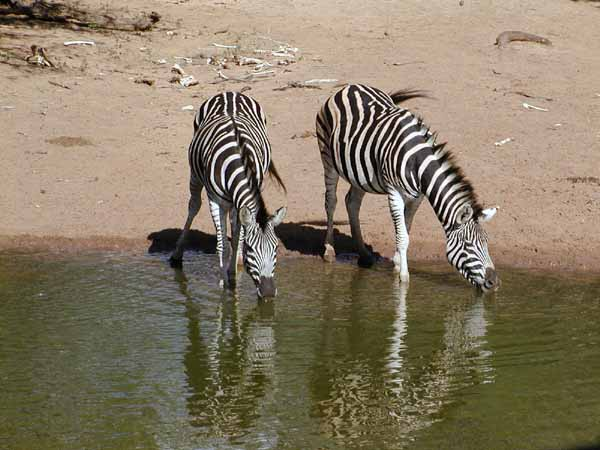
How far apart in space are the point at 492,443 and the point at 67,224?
6.94m

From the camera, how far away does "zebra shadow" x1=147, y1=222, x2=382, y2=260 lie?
1088 cm

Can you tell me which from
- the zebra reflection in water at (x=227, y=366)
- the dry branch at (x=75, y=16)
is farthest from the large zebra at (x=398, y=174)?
the dry branch at (x=75, y=16)

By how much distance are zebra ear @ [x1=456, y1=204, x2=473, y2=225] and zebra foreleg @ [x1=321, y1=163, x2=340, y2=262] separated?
203cm

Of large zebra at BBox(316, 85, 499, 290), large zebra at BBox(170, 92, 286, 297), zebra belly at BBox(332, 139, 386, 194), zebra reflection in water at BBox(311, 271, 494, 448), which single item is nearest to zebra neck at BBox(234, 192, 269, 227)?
large zebra at BBox(170, 92, 286, 297)

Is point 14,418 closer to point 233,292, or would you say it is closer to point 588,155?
point 233,292

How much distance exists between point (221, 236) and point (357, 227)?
1915 mm

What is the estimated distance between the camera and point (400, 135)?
9.45 meters

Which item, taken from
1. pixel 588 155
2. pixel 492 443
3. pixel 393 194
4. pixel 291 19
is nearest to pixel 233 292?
pixel 393 194

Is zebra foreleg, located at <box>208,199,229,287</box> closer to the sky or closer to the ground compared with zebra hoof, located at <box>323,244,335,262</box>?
closer to the sky

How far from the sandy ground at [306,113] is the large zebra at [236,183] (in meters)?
1.60

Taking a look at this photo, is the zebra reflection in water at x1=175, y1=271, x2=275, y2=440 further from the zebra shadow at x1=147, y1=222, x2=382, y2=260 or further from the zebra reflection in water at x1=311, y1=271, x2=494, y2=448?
the zebra shadow at x1=147, y1=222, x2=382, y2=260

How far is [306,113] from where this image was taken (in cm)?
1459

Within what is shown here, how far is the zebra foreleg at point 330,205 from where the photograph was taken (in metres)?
10.6

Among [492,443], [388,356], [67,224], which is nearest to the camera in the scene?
[492,443]
